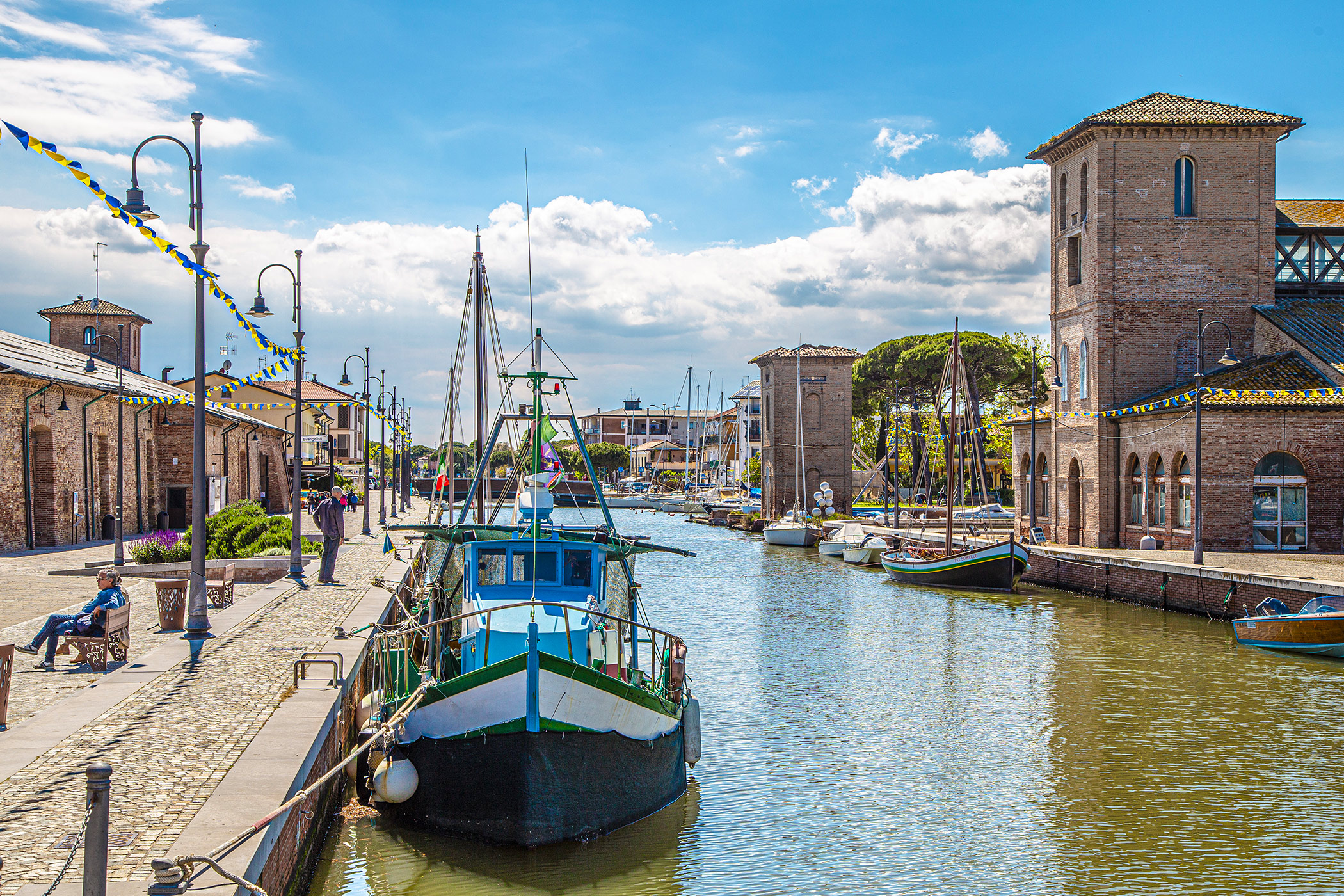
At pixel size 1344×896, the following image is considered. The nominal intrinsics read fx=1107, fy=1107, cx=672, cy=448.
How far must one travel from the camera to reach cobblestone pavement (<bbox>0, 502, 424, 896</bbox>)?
7340mm

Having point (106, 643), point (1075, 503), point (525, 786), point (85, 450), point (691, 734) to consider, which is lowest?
point (691, 734)

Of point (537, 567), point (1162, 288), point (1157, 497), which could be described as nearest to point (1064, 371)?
point (1162, 288)

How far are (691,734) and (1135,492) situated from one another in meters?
28.7

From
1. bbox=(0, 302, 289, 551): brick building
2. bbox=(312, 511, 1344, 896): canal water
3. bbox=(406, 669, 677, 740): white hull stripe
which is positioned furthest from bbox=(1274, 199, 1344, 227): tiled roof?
bbox=(0, 302, 289, 551): brick building

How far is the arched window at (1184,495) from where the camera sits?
33594mm

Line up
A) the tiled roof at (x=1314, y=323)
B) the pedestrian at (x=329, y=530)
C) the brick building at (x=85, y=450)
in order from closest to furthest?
1. the pedestrian at (x=329, y=530)
2. the brick building at (x=85, y=450)
3. the tiled roof at (x=1314, y=323)

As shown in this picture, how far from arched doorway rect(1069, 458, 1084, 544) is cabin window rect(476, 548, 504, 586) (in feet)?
103

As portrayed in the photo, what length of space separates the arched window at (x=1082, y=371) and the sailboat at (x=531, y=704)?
1149 inches

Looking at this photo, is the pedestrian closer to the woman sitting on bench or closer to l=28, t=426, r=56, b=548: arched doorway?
the woman sitting on bench

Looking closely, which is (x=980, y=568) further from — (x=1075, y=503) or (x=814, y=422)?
(x=814, y=422)

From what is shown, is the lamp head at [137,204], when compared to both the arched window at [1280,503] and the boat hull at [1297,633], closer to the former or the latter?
the boat hull at [1297,633]

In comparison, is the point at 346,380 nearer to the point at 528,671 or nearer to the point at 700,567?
the point at 700,567

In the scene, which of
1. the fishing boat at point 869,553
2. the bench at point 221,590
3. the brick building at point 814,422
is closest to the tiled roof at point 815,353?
the brick building at point 814,422

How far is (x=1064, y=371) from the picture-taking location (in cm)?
4141
